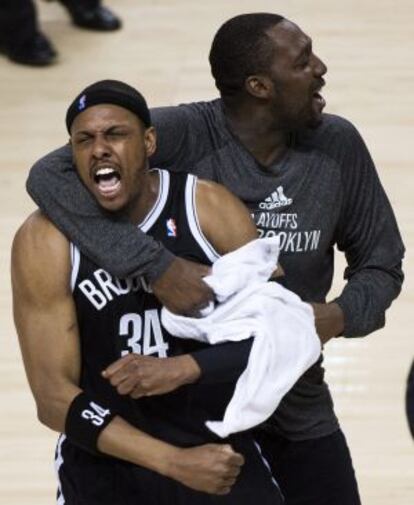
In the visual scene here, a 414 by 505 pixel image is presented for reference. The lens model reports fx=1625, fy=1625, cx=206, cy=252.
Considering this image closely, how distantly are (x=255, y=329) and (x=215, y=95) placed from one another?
3.03m

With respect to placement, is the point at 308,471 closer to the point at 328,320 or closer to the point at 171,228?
the point at 328,320

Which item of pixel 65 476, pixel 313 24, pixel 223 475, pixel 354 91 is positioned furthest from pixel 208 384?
pixel 313 24

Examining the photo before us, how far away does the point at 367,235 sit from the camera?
9.59ft

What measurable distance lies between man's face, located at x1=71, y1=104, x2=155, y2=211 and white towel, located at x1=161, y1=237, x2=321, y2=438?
197 millimetres

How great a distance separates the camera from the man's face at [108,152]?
2.61 metres

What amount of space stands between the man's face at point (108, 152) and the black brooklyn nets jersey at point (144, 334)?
3.5 inches

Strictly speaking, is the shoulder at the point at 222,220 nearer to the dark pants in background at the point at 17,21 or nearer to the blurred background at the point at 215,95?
the blurred background at the point at 215,95

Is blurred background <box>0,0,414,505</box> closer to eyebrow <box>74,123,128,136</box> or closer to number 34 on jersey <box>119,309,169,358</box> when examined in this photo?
number 34 on jersey <box>119,309,169,358</box>

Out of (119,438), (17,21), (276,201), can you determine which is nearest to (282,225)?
(276,201)

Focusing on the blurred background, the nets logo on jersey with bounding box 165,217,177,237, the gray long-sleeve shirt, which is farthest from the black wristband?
the blurred background

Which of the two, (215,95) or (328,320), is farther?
(215,95)

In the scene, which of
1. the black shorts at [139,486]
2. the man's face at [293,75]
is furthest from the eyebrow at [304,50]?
the black shorts at [139,486]

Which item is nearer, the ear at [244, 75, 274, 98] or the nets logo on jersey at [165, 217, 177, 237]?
the nets logo on jersey at [165, 217, 177, 237]

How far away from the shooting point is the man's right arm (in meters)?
2.59
